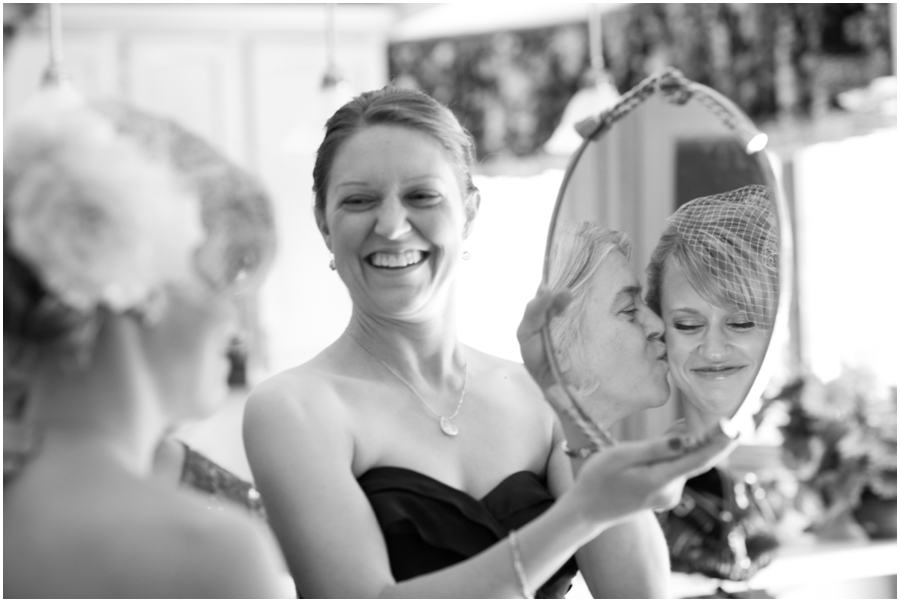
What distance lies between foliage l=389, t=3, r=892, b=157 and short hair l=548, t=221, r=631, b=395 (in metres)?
1.77

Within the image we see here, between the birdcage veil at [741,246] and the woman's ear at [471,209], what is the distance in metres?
0.21

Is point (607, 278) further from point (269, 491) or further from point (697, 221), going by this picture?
point (269, 491)

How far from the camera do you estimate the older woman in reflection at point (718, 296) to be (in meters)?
0.85

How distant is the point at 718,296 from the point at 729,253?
42mm

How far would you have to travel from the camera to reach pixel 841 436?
2242 millimetres

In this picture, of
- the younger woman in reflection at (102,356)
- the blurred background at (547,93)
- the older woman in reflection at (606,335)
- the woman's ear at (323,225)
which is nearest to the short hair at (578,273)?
the older woman in reflection at (606,335)

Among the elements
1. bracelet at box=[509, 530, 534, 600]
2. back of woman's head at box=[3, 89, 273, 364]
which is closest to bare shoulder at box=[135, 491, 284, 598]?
back of woman's head at box=[3, 89, 273, 364]

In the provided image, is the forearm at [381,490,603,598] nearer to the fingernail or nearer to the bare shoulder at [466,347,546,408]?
the fingernail

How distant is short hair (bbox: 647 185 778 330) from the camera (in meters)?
0.86

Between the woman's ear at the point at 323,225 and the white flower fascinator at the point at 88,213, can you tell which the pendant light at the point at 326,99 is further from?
the white flower fascinator at the point at 88,213

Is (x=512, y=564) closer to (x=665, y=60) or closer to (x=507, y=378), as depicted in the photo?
(x=507, y=378)

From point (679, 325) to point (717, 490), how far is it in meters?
1.23

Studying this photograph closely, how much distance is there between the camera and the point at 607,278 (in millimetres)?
938

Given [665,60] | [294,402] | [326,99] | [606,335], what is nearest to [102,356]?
[294,402]
